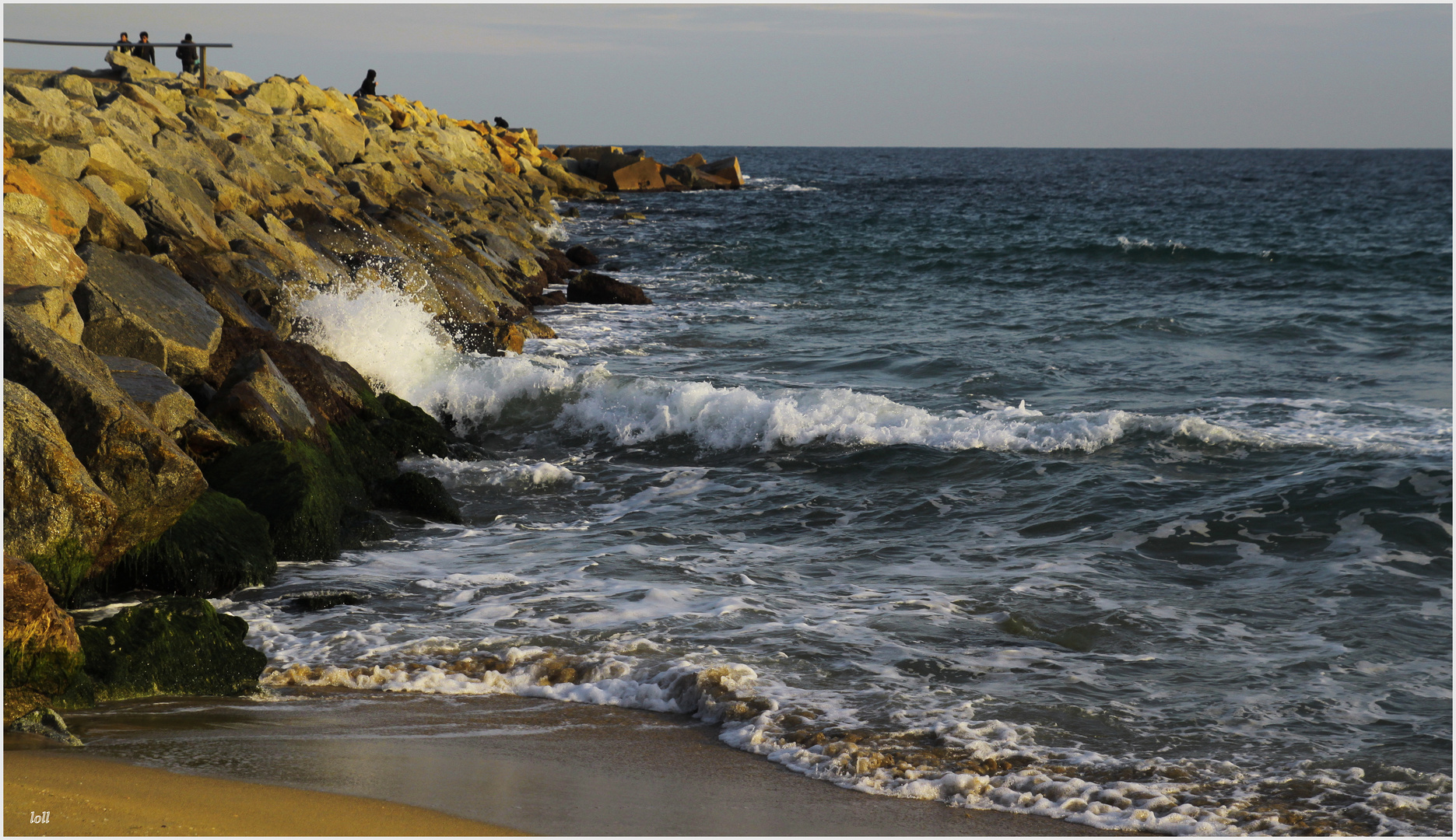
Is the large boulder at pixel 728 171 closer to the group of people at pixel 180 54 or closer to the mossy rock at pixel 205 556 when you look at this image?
the group of people at pixel 180 54

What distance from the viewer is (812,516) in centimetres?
862

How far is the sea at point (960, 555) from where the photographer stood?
15.8 feet

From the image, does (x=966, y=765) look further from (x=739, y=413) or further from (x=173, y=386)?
(x=739, y=413)

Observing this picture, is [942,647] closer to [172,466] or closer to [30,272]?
[172,466]

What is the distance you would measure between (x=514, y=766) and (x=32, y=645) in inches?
76.9

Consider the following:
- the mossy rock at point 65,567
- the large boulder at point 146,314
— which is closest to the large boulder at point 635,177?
the large boulder at point 146,314

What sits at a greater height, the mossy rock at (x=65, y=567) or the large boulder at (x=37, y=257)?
the large boulder at (x=37, y=257)

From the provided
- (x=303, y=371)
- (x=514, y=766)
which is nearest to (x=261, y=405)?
(x=303, y=371)

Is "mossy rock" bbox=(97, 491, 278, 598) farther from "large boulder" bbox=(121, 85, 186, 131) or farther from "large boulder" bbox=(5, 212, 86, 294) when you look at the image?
"large boulder" bbox=(121, 85, 186, 131)

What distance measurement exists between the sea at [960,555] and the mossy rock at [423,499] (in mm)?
233

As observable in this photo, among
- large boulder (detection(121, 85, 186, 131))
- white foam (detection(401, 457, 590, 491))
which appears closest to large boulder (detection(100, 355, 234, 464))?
white foam (detection(401, 457, 590, 491))

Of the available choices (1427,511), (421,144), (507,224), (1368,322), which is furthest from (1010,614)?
(421,144)

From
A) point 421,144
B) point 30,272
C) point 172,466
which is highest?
point 421,144

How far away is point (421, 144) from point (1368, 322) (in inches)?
874
